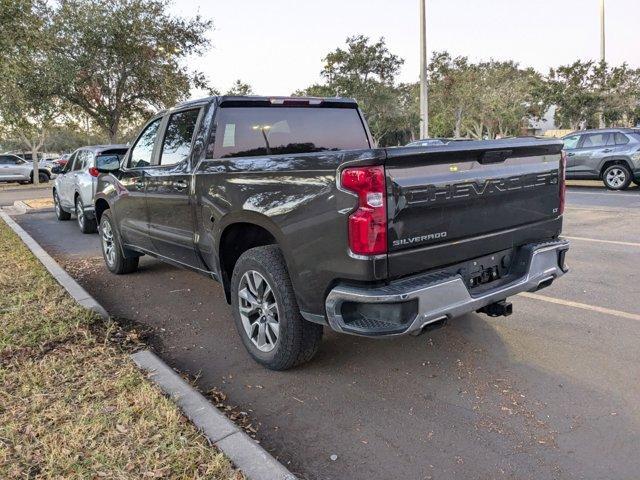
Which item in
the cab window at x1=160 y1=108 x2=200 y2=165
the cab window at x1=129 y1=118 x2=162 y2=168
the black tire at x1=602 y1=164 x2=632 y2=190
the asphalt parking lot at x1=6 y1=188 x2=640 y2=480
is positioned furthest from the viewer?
the black tire at x1=602 y1=164 x2=632 y2=190

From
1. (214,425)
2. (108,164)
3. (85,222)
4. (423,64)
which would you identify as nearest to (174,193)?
(108,164)

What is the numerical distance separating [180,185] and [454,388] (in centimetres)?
272

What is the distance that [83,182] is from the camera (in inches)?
401

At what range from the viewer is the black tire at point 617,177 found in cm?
1433

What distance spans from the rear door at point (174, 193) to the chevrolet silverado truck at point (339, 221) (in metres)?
0.02

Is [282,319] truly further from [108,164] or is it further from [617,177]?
[617,177]

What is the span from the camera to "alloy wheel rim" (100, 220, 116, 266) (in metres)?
6.66

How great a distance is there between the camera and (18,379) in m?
3.59

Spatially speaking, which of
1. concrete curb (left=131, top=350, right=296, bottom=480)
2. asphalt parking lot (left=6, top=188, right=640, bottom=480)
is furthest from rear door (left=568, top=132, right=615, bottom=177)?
concrete curb (left=131, top=350, right=296, bottom=480)

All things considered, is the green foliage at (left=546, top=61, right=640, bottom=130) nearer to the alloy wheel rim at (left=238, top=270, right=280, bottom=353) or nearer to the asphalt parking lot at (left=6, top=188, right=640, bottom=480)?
the asphalt parking lot at (left=6, top=188, right=640, bottom=480)

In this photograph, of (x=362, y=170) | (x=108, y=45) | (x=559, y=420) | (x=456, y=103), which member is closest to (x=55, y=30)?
(x=108, y=45)

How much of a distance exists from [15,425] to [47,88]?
14.5m

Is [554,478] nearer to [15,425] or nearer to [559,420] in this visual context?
[559,420]

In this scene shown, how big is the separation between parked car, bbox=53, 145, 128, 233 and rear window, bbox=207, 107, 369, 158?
5486 millimetres
